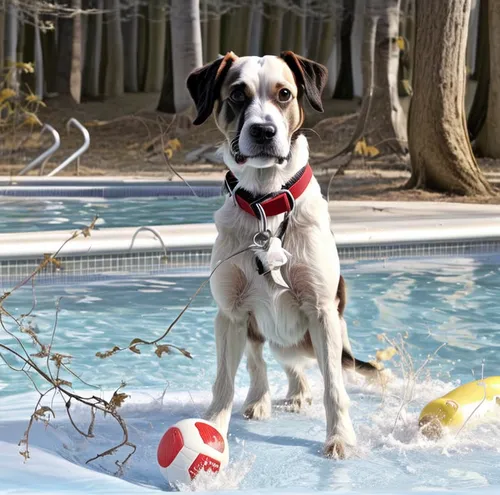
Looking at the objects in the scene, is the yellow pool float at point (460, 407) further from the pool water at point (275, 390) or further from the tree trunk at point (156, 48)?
the tree trunk at point (156, 48)

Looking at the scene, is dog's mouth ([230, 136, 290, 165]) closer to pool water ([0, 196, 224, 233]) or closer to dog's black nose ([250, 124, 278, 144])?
dog's black nose ([250, 124, 278, 144])

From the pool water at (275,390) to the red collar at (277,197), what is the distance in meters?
0.87

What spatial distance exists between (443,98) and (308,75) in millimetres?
8809

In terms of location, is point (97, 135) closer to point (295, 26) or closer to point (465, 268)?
point (295, 26)

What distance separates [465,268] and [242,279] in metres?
4.82

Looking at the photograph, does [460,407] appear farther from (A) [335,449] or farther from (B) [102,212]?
(B) [102,212]

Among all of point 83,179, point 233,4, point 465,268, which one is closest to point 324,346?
point 465,268

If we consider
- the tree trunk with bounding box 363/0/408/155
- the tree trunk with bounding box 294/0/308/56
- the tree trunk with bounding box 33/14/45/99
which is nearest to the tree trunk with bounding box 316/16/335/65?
the tree trunk with bounding box 294/0/308/56

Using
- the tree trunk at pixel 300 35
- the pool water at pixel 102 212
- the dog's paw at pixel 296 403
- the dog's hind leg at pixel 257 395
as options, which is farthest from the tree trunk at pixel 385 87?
the tree trunk at pixel 300 35

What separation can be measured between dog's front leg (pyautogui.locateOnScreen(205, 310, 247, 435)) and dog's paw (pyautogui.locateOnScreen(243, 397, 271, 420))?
1.12 ft

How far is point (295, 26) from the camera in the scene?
32.8 metres

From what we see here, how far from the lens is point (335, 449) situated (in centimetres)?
372

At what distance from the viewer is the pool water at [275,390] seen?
11.3 feet

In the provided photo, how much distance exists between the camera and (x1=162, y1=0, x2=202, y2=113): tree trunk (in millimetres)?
20031
